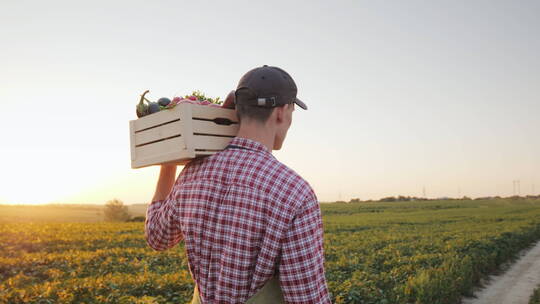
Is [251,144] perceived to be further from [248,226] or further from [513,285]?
[513,285]

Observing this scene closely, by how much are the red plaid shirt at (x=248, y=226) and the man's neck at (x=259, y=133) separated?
0.08 feet

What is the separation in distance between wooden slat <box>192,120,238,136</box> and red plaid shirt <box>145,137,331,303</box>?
151 millimetres

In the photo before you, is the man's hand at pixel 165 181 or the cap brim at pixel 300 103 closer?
the cap brim at pixel 300 103

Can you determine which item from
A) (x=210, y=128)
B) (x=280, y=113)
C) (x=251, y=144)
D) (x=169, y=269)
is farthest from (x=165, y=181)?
(x=169, y=269)

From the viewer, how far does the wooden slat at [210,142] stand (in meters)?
2.11

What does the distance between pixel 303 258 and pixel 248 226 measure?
10.8 inches

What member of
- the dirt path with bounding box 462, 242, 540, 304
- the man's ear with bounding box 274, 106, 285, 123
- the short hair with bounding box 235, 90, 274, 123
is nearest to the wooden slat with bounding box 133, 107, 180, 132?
the short hair with bounding box 235, 90, 274, 123

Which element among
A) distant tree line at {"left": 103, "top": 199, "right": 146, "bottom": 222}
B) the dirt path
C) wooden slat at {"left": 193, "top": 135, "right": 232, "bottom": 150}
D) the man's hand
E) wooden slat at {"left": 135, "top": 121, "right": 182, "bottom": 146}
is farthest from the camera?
distant tree line at {"left": 103, "top": 199, "right": 146, "bottom": 222}

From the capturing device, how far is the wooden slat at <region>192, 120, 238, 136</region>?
2.16 metres

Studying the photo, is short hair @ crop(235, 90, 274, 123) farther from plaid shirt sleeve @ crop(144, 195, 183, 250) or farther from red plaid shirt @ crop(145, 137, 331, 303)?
plaid shirt sleeve @ crop(144, 195, 183, 250)

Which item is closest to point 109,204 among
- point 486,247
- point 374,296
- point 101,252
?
point 101,252

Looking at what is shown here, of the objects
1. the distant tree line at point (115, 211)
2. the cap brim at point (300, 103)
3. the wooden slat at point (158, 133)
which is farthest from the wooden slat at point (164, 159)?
the distant tree line at point (115, 211)

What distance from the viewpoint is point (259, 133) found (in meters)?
2.04

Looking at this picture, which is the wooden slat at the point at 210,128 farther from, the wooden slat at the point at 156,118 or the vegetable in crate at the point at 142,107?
the vegetable in crate at the point at 142,107
